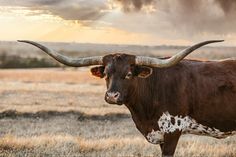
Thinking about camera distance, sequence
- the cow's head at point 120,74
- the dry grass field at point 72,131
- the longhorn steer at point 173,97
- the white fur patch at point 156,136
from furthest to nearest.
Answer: the dry grass field at point 72,131
the white fur patch at point 156,136
the longhorn steer at point 173,97
the cow's head at point 120,74

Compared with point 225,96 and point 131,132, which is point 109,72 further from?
point 131,132

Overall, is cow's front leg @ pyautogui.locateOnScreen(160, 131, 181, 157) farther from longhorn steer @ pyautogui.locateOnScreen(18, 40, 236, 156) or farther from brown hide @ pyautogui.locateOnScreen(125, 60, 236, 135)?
brown hide @ pyautogui.locateOnScreen(125, 60, 236, 135)

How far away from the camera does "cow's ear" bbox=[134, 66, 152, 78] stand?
31.8 feet

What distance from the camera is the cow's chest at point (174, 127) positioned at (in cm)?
998

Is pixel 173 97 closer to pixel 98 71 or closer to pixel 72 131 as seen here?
pixel 98 71

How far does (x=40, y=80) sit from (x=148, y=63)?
35.2m

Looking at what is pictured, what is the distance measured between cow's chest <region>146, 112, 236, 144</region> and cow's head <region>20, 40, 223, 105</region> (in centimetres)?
82

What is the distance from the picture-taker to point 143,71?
31.8ft

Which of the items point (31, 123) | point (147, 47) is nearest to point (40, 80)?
point (31, 123)

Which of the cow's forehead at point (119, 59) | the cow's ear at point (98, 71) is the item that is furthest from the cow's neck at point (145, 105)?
the cow's ear at point (98, 71)

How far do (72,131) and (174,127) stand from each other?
911cm

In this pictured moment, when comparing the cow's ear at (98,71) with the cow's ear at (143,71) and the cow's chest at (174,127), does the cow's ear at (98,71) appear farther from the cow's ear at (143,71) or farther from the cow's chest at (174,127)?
the cow's chest at (174,127)

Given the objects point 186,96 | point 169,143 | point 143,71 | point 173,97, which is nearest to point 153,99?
point 173,97

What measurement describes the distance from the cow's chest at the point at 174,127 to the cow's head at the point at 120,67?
825 mm
